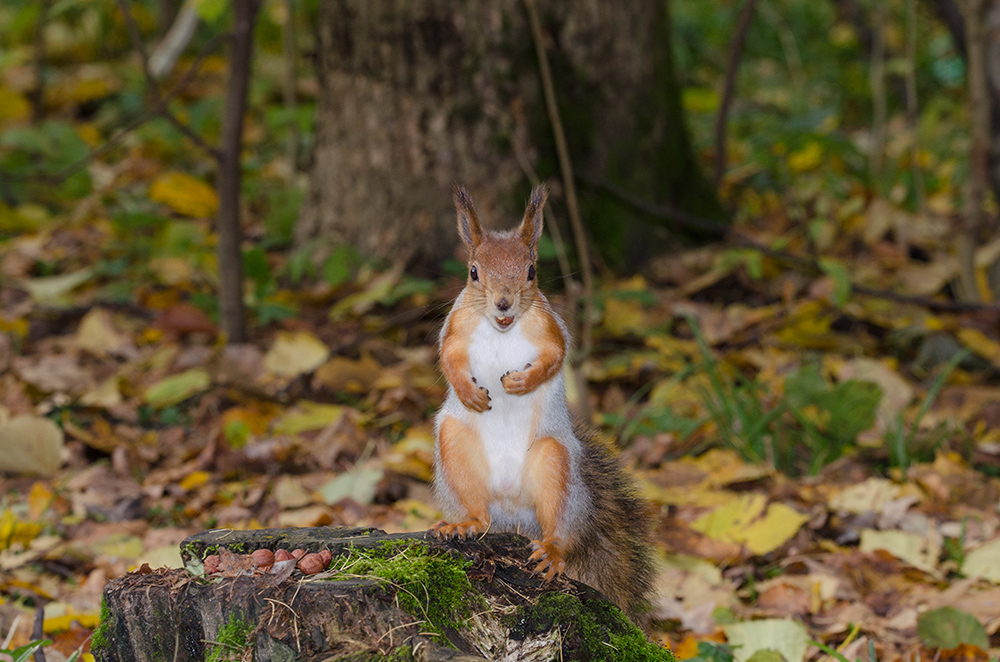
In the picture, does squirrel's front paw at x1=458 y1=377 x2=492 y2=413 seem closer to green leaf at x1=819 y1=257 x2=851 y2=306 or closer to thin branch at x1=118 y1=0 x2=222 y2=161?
thin branch at x1=118 y1=0 x2=222 y2=161

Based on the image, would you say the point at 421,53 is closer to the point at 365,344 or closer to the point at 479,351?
the point at 365,344

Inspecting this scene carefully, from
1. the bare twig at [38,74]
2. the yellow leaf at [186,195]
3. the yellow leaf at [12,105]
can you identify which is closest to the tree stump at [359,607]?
the yellow leaf at [186,195]

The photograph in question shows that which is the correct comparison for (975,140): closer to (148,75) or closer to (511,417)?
(511,417)

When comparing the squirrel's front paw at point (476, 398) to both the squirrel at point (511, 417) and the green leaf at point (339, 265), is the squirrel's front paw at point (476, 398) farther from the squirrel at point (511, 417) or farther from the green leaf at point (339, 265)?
the green leaf at point (339, 265)

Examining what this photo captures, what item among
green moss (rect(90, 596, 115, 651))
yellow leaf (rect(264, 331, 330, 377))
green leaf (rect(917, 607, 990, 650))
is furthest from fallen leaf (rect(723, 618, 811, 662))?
yellow leaf (rect(264, 331, 330, 377))

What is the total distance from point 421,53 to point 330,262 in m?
1.02

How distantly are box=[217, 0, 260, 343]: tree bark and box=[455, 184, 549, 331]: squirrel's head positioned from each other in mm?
2291

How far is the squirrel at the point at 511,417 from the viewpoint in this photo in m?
1.89

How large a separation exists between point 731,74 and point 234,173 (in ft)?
7.47

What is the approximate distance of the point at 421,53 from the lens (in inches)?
175

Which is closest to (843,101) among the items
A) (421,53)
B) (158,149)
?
(421,53)

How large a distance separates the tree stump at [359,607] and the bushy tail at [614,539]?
0.61 feet

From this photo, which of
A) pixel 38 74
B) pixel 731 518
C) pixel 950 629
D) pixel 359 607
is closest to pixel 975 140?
pixel 731 518

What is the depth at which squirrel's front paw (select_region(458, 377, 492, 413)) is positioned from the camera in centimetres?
191
